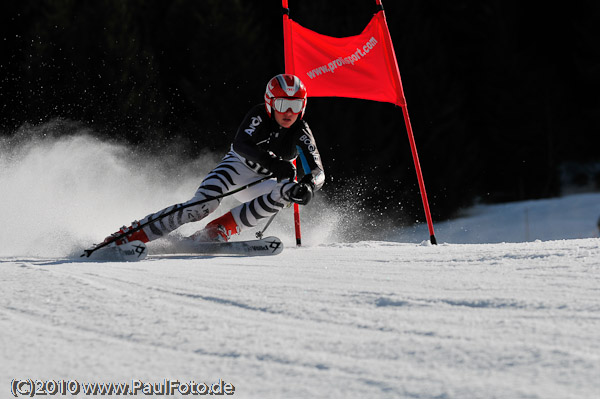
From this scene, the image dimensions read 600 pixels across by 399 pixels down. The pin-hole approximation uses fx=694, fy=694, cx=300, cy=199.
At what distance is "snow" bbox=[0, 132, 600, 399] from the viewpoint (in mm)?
1927

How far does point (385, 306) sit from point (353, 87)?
4.24m

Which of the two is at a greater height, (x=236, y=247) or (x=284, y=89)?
(x=284, y=89)

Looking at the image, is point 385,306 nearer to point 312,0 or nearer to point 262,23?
point 312,0

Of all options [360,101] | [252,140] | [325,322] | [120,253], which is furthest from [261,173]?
[360,101]

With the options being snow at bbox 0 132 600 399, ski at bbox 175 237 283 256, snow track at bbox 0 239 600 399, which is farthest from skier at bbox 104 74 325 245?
snow track at bbox 0 239 600 399

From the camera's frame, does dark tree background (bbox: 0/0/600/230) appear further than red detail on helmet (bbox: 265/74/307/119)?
Yes

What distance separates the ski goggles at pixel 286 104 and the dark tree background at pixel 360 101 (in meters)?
11.6

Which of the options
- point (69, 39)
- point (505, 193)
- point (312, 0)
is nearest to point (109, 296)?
point (69, 39)

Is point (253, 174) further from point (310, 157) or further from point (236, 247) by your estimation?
point (236, 247)

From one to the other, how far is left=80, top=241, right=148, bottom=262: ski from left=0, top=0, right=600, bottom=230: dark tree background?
11917 mm

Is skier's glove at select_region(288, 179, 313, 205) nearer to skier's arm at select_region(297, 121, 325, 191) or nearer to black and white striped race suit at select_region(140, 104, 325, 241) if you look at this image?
black and white striped race suit at select_region(140, 104, 325, 241)

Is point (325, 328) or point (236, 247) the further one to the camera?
point (236, 247)

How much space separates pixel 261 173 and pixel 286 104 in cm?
62

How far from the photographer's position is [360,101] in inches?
740
